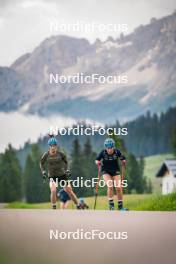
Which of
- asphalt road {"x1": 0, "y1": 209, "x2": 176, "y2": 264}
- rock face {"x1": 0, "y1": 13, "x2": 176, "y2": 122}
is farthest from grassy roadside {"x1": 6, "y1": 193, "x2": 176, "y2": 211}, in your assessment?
rock face {"x1": 0, "y1": 13, "x2": 176, "y2": 122}

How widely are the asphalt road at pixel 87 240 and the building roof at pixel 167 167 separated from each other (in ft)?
2.07

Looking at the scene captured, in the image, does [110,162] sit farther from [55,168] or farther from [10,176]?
[10,176]

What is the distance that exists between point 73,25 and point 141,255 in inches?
88.0

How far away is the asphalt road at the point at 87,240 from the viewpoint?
5.24m

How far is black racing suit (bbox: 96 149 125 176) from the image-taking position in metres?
6.21

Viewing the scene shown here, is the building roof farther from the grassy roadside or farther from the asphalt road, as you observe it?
the asphalt road

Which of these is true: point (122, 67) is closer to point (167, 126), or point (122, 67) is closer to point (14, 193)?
point (167, 126)

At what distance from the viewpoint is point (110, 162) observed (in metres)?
6.22

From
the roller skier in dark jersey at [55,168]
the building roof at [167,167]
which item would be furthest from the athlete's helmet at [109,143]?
the building roof at [167,167]

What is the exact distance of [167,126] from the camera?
6859 millimetres

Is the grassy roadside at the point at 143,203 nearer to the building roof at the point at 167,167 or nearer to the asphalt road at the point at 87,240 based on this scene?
the asphalt road at the point at 87,240

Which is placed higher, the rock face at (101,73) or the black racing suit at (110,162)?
the rock face at (101,73)

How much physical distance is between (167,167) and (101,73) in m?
1.08

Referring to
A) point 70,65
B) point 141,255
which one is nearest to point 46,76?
point 70,65
